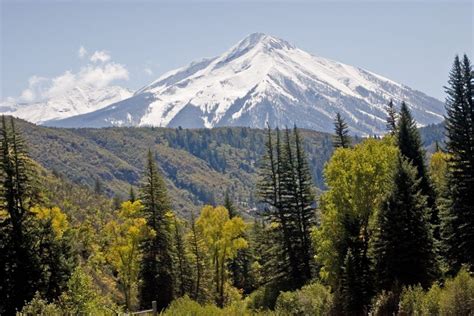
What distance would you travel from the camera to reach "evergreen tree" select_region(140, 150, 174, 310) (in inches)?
2100

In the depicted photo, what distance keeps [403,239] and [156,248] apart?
1060 inches

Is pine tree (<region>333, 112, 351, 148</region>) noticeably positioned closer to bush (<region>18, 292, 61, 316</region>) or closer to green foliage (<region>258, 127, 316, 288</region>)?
green foliage (<region>258, 127, 316, 288</region>)

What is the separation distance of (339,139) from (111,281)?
105ft

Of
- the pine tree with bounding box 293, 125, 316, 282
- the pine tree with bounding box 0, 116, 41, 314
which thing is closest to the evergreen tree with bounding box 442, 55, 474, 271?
the pine tree with bounding box 293, 125, 316, 282

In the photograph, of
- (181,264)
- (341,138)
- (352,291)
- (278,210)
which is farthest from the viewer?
(181,264)

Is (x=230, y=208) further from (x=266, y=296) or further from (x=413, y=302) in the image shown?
(x=413, y=302)

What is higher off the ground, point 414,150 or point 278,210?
point 414,150

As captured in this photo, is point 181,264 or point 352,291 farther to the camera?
point 181,264

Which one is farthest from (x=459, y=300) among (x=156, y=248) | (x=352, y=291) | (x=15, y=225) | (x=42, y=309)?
(x=156, y=248)

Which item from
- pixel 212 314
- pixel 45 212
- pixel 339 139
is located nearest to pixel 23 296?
pixel 45 212

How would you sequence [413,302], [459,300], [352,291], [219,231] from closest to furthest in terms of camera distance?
[459,300], [413,302], [352,291], [219,231]

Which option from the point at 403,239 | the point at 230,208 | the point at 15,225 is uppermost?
the point at 15,225

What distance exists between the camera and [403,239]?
33.8 m

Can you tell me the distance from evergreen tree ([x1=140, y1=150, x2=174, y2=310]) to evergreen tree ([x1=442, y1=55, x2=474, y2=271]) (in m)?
25.9
